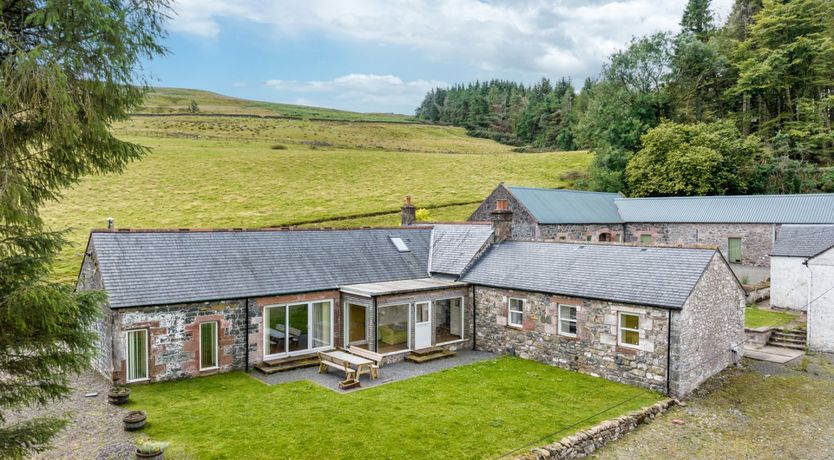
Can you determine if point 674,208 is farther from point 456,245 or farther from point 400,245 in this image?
point 400,245

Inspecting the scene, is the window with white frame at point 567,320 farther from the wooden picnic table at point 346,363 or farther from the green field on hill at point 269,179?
the green field on hill at point 269,179

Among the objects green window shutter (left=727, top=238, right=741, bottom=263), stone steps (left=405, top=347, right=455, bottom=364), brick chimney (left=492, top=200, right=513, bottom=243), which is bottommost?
stone steps (left=405, top=347, right=455, bottom=364)

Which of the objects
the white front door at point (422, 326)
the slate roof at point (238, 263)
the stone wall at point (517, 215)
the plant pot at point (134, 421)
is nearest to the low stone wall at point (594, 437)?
the white front door at point (422, 326)

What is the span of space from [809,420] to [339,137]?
3182 inches

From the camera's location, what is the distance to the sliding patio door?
1642 centimetres

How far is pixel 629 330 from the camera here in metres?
14.8

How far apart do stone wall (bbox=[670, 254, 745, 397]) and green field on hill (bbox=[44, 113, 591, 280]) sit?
29.0 metres

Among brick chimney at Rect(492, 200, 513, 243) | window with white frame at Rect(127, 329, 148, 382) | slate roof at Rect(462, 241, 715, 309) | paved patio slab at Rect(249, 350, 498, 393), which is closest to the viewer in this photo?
window with white frame at Rect(127, 329, 148, 382)

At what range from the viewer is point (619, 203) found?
127ft

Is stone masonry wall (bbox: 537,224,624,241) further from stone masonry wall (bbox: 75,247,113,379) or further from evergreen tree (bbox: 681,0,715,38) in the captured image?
evergreen tree (bbox: 681,0,715,38)

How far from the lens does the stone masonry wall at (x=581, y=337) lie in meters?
14.3

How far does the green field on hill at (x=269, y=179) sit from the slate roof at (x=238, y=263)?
17.5 meters

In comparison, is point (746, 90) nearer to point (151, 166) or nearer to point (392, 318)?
point (392, 318)

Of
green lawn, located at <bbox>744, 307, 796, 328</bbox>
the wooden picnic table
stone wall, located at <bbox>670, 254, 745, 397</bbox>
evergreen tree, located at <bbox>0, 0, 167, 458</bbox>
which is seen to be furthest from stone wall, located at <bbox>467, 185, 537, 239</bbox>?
evergreen tree, located at <bbox>0, 0, 167, 458</bbox>
